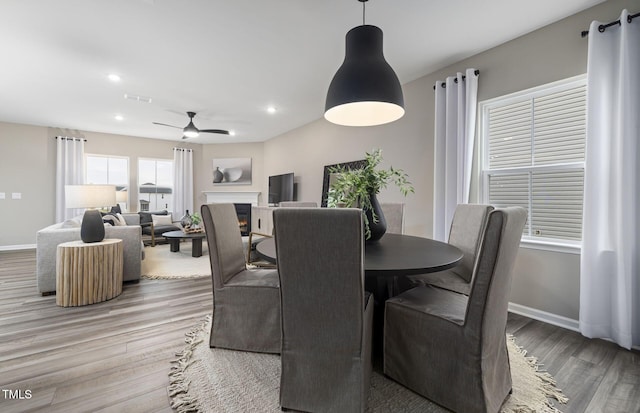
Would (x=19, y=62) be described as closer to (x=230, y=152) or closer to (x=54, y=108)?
(x=54, y=108)

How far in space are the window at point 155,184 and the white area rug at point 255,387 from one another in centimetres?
637

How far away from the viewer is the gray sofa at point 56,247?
3014mm

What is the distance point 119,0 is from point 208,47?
2.68 feet

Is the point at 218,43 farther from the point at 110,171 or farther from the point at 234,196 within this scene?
the point at 110,171

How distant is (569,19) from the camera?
2.37 metres

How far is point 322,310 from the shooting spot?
1.26m

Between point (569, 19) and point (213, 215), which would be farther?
point (569, 19)

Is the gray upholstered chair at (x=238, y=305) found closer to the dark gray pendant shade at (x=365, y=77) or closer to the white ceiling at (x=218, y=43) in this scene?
the dark gray pendant shade at (x=365, y=77)

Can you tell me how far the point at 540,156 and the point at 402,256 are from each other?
6.80ft

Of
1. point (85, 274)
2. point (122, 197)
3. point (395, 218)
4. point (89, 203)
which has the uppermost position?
point (122, 197)

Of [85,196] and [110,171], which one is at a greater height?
[110,171]

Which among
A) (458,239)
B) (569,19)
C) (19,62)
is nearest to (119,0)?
(19,62)

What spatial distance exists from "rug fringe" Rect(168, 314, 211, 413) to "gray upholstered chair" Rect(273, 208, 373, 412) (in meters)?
0.49

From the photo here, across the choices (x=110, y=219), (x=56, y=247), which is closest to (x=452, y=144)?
(x=56, y=247)
